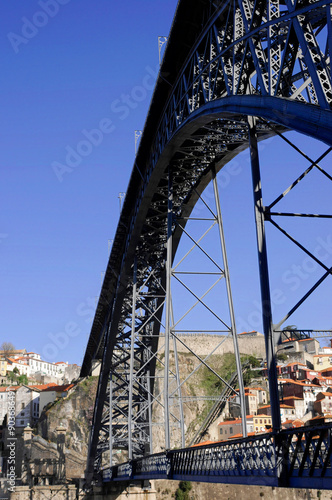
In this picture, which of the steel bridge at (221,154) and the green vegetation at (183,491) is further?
the green vegetation at (183,491)

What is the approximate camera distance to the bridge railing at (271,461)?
934cm

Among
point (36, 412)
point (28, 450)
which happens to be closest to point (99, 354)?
point (28, 450)

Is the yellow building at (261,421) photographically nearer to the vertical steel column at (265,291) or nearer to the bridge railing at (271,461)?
the bridge railing at (271,461)

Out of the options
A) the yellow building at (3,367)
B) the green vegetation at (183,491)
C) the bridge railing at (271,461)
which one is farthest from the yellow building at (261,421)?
the yellow building at (3,367)

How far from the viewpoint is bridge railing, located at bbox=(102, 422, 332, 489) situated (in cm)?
934

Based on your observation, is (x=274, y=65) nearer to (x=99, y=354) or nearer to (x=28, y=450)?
(x=99, y=354)

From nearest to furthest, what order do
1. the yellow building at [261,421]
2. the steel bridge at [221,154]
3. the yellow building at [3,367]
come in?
the steel bridge at [221,154]
the yellow building at [261,421]
the yellow building at [3,367]

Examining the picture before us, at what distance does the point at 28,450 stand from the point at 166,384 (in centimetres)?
4475

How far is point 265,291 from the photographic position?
1123 centimetres

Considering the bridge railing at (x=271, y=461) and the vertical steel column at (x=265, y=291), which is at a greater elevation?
the vertical steel column at (x=265, y=291)

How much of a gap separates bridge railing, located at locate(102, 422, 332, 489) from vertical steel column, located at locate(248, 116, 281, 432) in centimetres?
47

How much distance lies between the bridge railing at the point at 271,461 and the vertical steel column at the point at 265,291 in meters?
0.47

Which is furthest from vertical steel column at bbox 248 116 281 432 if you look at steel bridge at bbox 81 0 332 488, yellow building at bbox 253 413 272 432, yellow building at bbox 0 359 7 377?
yellow building at bbox 0 359 7 377

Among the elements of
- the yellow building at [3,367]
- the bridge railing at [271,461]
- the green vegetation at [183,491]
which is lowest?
the bridge railing at [271,461]
